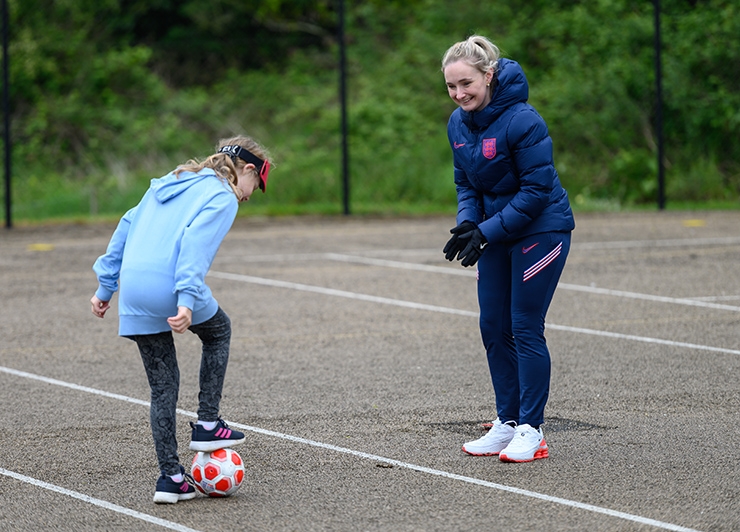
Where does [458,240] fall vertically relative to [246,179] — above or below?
below

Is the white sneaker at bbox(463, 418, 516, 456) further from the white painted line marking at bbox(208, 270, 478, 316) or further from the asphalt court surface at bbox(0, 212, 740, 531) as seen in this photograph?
the white painted line marking at bbox(208, 270, 478, 316)

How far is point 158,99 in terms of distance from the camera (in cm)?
2555

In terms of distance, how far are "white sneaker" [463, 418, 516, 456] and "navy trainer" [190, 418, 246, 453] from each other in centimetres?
134

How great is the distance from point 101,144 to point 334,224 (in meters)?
9.22

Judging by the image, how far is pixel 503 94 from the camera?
5324 mm

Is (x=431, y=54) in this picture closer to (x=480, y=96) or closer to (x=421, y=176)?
(x=421, y=176)

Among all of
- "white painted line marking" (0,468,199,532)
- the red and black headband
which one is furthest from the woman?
"white painted line marking" (0,468,199,532)

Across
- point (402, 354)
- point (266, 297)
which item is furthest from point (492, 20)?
point (402, 354)

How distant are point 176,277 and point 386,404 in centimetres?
248

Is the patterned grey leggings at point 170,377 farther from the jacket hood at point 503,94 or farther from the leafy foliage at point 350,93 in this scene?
the leafy foliage at point 350,93

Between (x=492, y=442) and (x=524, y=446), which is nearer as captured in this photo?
(x=524, y=446)

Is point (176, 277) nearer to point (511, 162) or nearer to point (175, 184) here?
point (175, 184)

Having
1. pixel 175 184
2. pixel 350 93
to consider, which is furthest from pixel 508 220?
pixel 350 93

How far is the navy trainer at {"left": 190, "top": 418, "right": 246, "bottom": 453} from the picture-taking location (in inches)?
190
